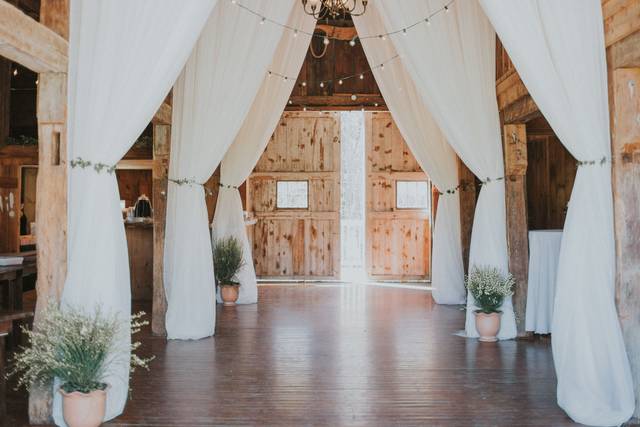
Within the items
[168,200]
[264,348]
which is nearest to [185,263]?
[168,200]

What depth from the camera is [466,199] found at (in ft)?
23.2

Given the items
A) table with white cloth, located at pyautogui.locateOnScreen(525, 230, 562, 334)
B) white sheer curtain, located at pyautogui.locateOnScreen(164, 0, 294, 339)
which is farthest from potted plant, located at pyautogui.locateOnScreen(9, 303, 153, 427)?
table with white cloth, located at pyautogui.locateOnScreen(525, 230, 562, 334)

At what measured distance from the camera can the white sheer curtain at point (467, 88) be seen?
4.56m

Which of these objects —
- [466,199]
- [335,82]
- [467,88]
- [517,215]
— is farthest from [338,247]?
[467,88]

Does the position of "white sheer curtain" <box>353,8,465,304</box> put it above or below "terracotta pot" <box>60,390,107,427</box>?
above

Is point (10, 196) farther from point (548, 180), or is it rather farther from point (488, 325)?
point (548, 180)

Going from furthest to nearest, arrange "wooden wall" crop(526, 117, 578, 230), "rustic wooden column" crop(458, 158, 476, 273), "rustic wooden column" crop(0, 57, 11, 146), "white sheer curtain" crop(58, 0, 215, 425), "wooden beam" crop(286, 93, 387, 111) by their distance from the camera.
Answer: "wooden beam" crop(286, 93, 387, 111), "rustic wooden column" crop(0, 57, 11, 146), "wooden wall" crop(526, 117, 578, 230), "rustic wooden column" crop(458, 158, 476, 273), "white sheer curtain" crop(58, 0, 215, 425)

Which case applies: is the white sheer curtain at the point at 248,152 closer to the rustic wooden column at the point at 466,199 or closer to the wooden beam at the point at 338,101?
the rustic wooden column at the point at 466,199

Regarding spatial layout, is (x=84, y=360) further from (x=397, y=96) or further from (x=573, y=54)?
(x=397, y=96)

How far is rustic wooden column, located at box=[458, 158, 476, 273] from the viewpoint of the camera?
7.01 meters

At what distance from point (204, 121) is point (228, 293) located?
2.65 metres

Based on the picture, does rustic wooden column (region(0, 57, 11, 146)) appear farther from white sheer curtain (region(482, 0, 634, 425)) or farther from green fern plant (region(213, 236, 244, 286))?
white sheer curtain (region(482, 0, 634, 425))

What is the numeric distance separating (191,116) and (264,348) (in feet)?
7.13

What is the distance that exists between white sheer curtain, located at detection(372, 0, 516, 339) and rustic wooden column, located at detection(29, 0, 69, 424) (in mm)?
2604
